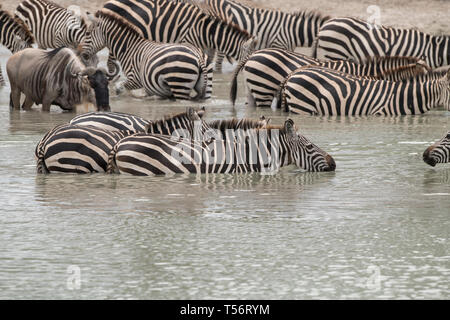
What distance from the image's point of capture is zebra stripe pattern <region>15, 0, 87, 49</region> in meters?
20.1

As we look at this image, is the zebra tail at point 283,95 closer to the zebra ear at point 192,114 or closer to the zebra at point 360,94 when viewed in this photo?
the zebra at point 360,94

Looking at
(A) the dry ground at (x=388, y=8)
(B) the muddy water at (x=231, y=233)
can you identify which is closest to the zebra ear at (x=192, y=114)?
(B) the muddy water at (x=231, y=233)

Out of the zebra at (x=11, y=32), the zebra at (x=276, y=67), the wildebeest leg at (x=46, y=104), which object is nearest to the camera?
the wildebeest leg at (x=46, y=104)

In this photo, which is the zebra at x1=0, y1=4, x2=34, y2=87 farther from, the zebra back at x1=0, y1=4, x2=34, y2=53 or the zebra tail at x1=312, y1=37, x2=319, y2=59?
the zebra tail at x1=312, y1=37, x2=319, y2=59

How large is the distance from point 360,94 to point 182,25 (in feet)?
16.4

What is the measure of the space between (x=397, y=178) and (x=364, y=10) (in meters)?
17.1

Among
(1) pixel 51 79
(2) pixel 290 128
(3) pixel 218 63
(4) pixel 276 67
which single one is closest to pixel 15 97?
(1) pixel 51 79

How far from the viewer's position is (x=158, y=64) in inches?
624

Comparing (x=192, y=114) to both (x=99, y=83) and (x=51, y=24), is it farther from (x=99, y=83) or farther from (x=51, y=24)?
(x=51, y=24)

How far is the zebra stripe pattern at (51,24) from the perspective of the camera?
66.0 feet

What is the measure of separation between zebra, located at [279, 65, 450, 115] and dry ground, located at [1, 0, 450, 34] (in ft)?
34.0

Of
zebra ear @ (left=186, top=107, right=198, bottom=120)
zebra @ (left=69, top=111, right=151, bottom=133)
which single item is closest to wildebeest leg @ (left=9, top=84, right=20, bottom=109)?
zebra @ (left=69, top=111, right=151, bottom=133)

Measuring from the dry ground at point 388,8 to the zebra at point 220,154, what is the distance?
1551 cm

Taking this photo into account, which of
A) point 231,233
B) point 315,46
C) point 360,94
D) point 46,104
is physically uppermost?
point 315,46
